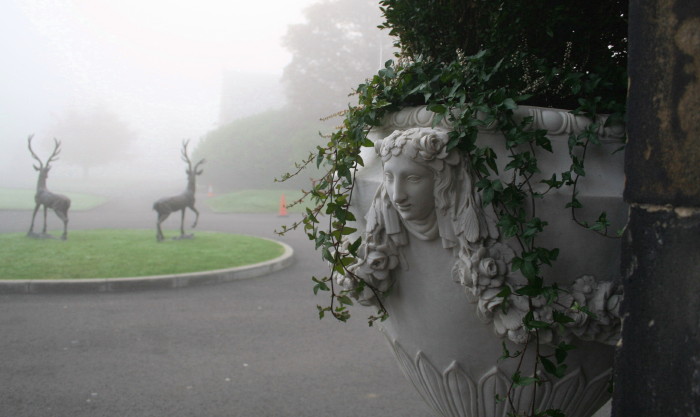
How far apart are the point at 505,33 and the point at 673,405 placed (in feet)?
3.90

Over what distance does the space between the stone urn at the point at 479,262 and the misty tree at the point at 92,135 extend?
36972 mm

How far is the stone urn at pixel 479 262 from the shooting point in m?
1.56

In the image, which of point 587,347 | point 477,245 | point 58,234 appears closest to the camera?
point 477,245

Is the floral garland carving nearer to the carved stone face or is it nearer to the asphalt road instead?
the carved stone face

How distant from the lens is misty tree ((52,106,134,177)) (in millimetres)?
34250

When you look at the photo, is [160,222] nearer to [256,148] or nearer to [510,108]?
[510,108]

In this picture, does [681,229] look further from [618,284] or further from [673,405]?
[618,284]

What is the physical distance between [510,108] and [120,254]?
27.1ft

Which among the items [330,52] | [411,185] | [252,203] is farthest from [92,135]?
[411,185]

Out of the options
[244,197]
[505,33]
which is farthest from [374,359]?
[244,197]

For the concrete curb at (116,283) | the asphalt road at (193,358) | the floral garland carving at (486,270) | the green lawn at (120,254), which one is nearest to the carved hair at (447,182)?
the floral garland carving at (486,270)

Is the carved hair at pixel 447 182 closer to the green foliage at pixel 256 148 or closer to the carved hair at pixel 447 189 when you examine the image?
the carved hair at pixel 447 189

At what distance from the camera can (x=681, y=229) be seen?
1.08m

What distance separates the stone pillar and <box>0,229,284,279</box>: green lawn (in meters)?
7.14
